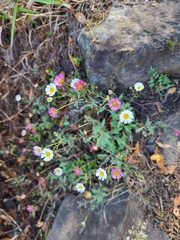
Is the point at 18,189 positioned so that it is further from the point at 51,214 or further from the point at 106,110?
the point at 106,110

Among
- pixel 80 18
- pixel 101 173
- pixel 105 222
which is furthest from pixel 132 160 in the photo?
pixel 80 18

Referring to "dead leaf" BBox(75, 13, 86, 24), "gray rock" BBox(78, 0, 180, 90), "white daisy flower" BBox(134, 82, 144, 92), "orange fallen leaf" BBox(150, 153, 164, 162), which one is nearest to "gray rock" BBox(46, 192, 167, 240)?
"orange fallen leaf" BBox(150, 153, 164, 162)

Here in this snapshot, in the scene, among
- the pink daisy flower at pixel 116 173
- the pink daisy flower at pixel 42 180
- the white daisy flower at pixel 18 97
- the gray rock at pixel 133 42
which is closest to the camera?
the gray rock at pixel 133 42

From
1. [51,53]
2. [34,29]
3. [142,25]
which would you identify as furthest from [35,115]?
[142,25]

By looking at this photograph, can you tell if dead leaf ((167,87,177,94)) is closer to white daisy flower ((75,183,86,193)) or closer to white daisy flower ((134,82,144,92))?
white daisy flower ((134,82,144,92))

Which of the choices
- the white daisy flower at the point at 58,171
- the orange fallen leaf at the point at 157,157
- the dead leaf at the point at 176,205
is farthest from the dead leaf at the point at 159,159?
the white daisy flower at the point at 58,171

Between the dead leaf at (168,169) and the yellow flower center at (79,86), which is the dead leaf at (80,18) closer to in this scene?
the yellow flower center at (79,86)
